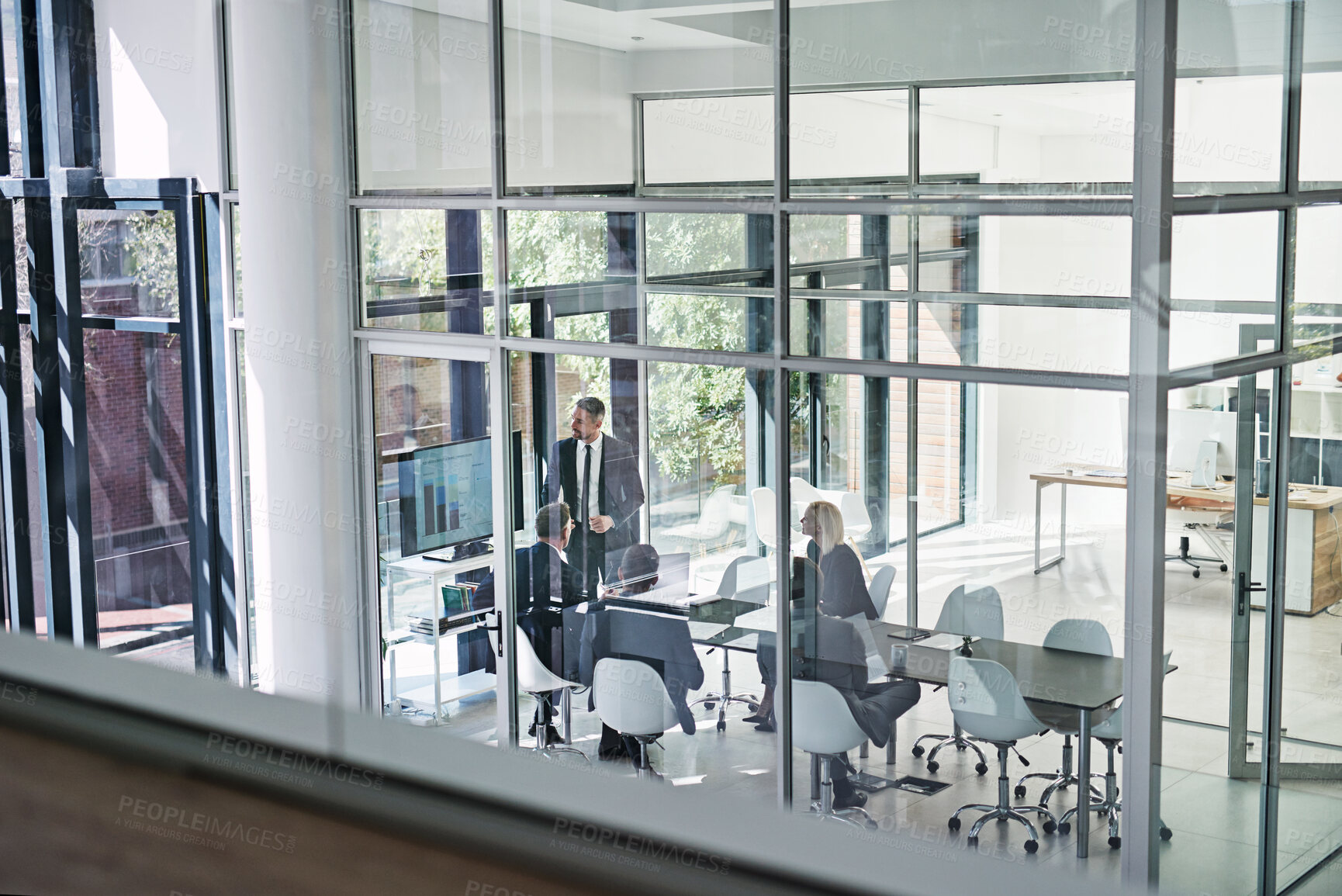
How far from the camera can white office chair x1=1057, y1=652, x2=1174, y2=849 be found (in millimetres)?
4258

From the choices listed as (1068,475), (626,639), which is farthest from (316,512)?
(1068,475)

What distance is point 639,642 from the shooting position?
540 centimetres

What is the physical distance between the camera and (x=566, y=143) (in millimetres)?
5465

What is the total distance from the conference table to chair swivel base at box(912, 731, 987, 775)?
108 mm

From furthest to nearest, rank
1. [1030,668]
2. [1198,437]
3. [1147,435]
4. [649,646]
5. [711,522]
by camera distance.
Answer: [649,646] → [711,522] → [1030,668] → [1198,437] → [1147,435]

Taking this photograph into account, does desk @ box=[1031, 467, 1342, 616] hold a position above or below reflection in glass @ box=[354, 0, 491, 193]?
below

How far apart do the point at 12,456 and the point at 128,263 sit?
1.45 meters

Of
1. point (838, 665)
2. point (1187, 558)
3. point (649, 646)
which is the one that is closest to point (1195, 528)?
point (1187, 558)

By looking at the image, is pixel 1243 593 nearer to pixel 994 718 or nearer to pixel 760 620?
pixel 994 718

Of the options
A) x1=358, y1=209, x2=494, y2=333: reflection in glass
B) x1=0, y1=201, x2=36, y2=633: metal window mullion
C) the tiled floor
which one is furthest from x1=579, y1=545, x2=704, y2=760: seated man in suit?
x1=0, y1=201, x2=36, y2=633: metal window mullion

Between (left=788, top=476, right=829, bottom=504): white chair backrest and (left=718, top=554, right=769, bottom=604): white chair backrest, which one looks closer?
(left=788, top=476, right=829, bottom=504): white chair backrest

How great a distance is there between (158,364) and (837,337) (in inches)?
173

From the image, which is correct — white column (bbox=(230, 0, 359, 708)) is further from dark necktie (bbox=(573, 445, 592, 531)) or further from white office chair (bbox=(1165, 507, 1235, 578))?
white office chair (bbox=(1165, 507, 1235, 578))

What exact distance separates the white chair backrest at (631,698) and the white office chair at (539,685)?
18 centimetres
